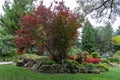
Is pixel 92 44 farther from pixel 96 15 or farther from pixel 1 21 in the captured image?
pixel 96 15

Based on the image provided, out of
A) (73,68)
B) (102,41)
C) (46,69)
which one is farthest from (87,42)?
(46,69)

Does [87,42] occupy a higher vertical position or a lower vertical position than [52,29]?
higher

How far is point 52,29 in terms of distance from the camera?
47.9 ft

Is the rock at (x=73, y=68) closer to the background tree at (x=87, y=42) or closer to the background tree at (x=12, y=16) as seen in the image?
the background tree at (x=12, y=16)

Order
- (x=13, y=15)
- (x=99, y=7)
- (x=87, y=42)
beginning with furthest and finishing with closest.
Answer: (x=87, y=42), (x=13, y=15), (x=99, y=7)

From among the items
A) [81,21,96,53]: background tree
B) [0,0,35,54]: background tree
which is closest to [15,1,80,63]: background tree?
[0,0,35,54]: background tree

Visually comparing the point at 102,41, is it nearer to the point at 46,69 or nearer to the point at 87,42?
the point at 87,42

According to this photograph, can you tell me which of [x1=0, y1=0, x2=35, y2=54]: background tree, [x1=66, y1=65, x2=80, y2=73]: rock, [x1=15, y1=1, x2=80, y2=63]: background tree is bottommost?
[x1=66, y1=65, x2=80, y2=73]: rock

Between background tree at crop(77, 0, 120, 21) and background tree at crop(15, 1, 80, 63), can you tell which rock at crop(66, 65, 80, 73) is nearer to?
background tree at crop(15, 1, 80, 63)

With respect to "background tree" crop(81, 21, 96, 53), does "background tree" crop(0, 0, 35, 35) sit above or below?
above

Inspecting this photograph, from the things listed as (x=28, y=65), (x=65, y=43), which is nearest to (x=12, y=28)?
(x=28, y=65)

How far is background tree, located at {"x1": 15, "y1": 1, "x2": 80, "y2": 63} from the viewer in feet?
47.3

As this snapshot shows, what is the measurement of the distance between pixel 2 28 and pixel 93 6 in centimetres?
1971

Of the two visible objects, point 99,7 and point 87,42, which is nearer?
point 99,7
